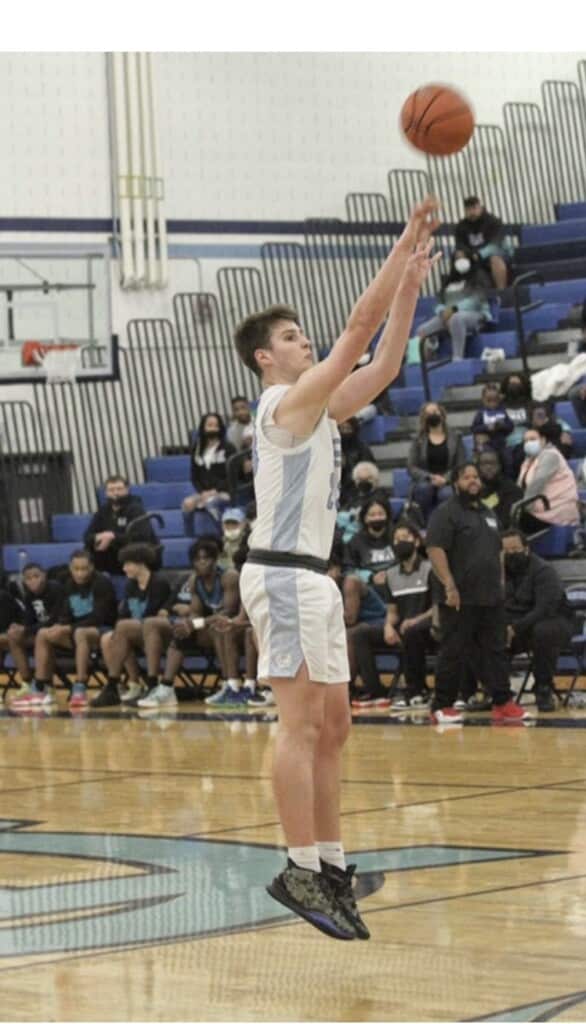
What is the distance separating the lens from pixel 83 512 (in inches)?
868

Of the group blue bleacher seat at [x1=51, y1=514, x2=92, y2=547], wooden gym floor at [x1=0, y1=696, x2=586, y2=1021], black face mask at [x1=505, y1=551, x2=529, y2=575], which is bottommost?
wooden gym floor at [x1=0, y1=696, x2=586, y2=1021]

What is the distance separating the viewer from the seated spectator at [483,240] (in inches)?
857

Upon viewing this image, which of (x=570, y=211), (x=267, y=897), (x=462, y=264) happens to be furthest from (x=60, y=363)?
(x=267, y=897)

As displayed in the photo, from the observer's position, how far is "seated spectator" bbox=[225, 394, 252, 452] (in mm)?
19781

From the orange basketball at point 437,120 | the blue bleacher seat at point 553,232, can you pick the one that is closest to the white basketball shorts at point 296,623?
the orange basketball at point 437,120

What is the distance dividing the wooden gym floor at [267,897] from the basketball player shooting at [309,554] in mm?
255

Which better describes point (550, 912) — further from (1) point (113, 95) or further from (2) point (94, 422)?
(1) point (113, 95)

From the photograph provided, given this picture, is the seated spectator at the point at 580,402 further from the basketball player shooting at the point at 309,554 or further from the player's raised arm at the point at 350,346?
the player's raised arm at the point at 350,346

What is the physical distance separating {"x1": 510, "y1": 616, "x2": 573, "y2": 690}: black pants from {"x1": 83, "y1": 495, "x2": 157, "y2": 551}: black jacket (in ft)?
17.6

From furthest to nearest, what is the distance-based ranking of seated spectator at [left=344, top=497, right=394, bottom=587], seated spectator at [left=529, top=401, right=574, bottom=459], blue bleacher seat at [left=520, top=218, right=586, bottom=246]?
blue bleacher seat at [left=520, top=218, right=586, bottom=246] → seated spectator at [left=529, top=401, right=574, bottom=459] → seated spectator at [left=344, top=497, right=394, bottom=587]

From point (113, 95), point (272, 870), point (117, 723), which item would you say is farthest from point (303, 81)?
point (272, 870)

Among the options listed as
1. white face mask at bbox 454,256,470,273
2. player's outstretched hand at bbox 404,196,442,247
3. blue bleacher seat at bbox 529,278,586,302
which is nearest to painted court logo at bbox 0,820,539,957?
player's outstretched hand at bbox 404,196,442,247

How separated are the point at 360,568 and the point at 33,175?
8826 millimetres

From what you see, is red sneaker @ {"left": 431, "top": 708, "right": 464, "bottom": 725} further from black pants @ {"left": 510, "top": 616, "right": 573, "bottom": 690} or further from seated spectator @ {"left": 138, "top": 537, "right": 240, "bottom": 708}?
seated spectator @ {"left": 138, "top": 537, "right": 240, "bottom": 708}
